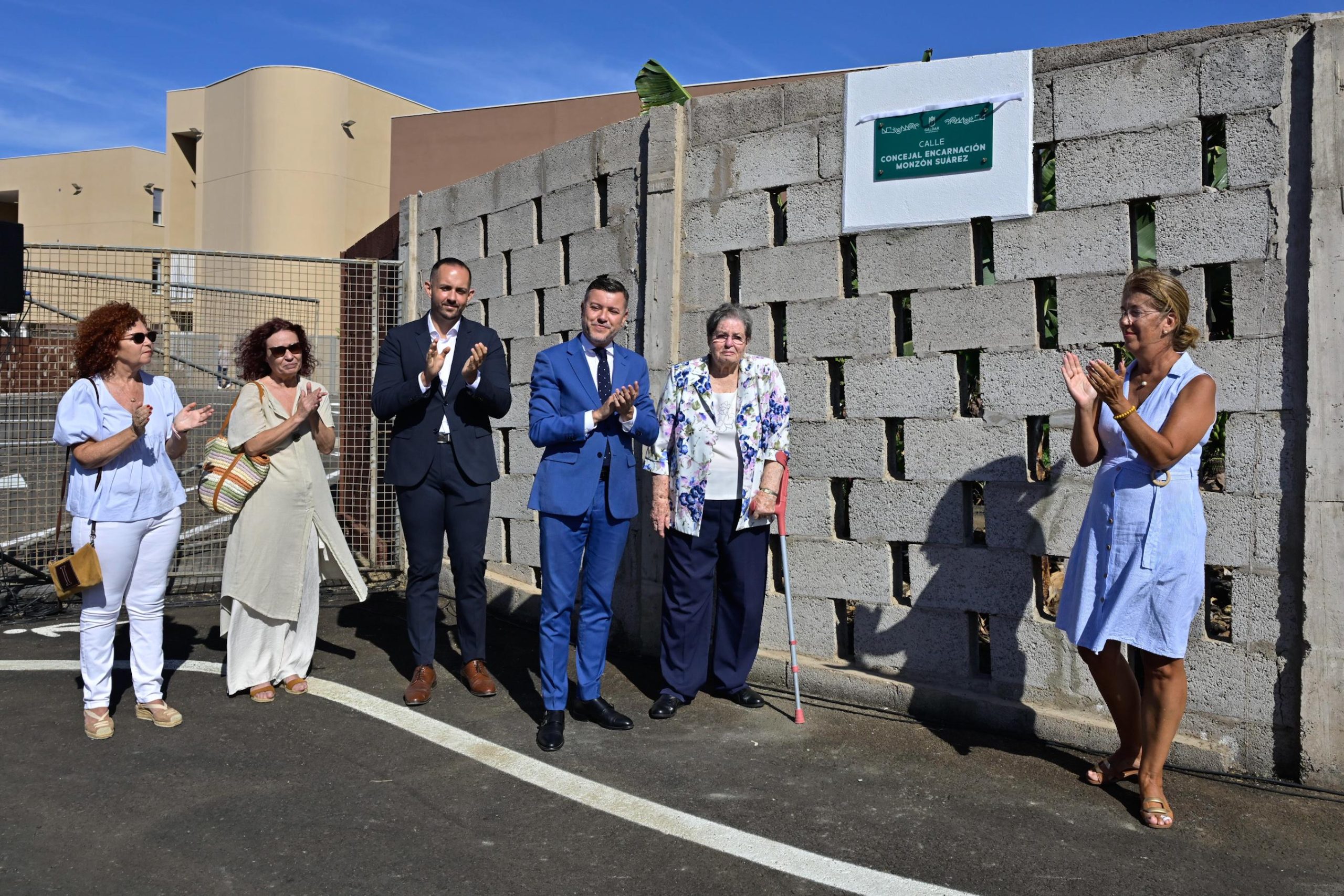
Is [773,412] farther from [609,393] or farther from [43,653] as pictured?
[43,653]


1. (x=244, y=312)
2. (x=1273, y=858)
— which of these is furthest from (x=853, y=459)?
(x=244, y=312)

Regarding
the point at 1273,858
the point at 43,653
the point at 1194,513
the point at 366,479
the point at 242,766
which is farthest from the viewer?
the point at 366,479

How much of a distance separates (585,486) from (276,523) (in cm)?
183

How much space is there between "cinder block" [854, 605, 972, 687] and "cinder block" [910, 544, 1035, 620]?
62mm

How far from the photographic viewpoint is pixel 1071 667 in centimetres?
505

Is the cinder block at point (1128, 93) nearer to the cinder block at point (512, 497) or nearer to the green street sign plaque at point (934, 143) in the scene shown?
the green street sign plaque at point (934, 143)

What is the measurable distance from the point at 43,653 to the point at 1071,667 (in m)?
5.93

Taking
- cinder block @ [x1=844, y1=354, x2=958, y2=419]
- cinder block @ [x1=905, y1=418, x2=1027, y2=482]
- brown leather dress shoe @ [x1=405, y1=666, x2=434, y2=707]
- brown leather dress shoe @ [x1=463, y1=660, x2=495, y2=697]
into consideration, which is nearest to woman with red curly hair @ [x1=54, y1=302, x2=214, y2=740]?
brown leather dress shoe @ [x1=405, y1=666, x2=434, y2=707]

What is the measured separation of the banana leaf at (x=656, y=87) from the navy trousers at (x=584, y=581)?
13.6 ft

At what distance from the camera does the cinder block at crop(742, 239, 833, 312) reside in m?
5.84

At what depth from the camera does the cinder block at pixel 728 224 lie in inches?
241

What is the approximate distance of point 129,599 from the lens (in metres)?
5.24

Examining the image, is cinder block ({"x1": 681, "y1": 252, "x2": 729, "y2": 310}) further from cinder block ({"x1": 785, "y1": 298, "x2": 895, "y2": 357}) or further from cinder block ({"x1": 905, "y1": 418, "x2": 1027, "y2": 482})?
cinder block ({"x1": 905, "y1": 418, "x2": 1027, "y2": 482})

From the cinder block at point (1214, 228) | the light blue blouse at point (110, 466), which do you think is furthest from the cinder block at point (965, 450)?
the light blue blouse at point (110, 466)
